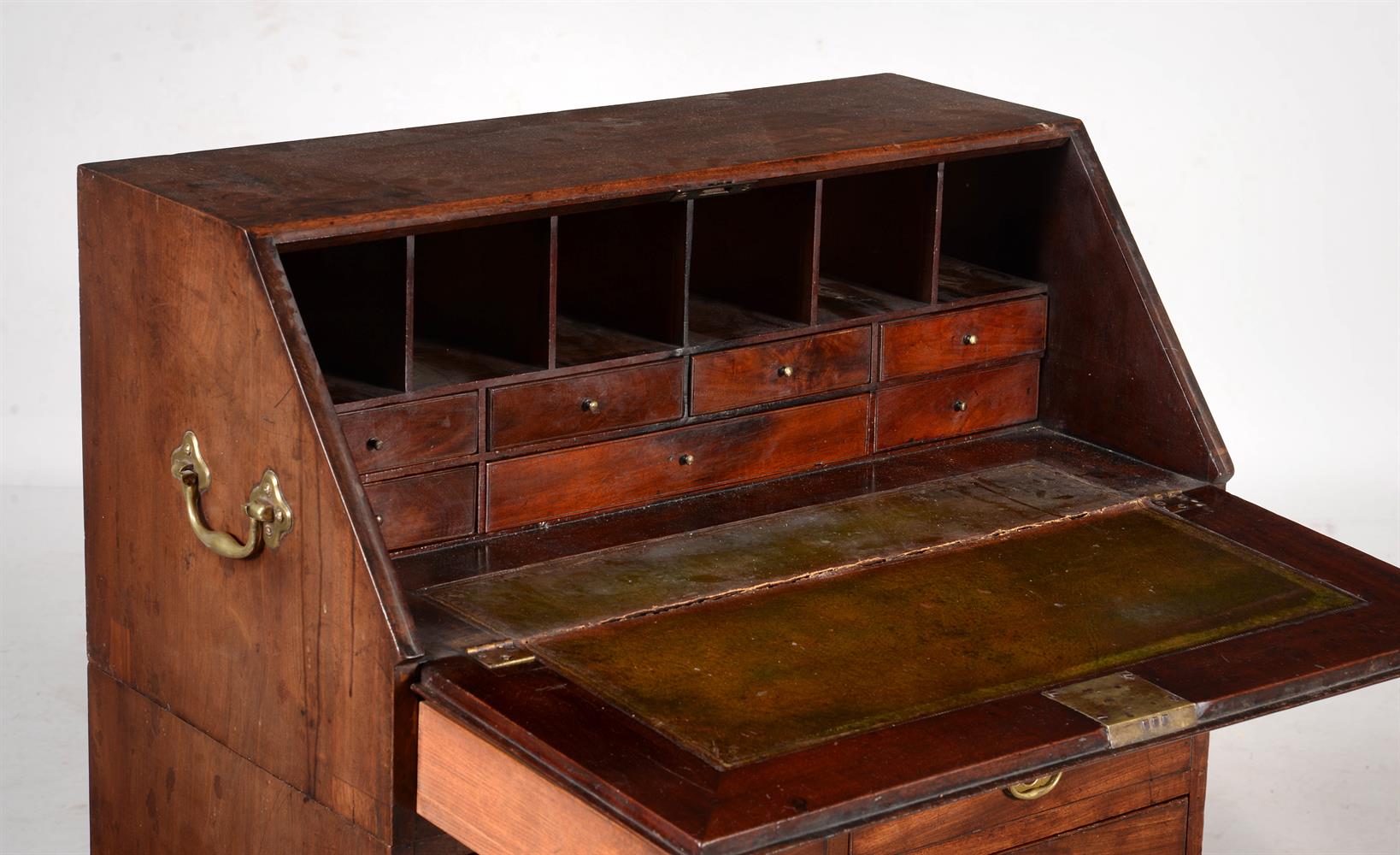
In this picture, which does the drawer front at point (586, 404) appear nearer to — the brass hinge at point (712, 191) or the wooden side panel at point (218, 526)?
the brass hinge at point (712, 191)

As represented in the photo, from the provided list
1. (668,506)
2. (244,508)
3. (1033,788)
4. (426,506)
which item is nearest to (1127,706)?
Answer: (1033,788)

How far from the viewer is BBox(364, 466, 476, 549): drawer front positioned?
124 inches

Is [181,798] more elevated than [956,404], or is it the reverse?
[956,404]

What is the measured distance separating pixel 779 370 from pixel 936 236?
328 millimetres

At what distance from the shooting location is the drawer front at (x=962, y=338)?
363cm

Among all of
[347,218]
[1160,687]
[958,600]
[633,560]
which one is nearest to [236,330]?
[347,218]

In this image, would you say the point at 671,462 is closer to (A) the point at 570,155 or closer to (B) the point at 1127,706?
(A) the point at 570,155

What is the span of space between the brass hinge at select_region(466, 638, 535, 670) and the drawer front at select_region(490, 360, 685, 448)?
42 cm

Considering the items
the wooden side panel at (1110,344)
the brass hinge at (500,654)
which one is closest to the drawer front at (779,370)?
the wooden side panel at (1110,344)

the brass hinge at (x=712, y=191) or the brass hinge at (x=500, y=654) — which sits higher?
the brass hinge at (x=712, y=191)

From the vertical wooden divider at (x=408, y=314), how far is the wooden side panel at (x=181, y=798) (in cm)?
55

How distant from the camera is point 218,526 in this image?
3088 mm

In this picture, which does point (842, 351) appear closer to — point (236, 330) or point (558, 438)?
point (558, 438)

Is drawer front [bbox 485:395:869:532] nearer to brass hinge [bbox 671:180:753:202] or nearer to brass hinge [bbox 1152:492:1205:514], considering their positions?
brass hinge [bbox 671:180:753:202]
